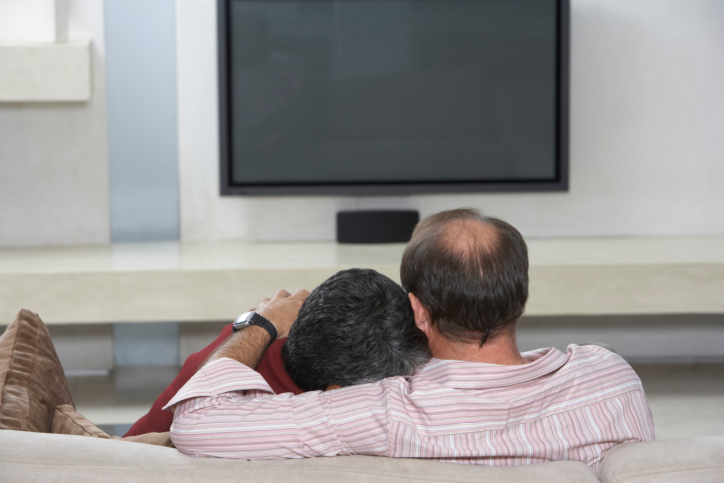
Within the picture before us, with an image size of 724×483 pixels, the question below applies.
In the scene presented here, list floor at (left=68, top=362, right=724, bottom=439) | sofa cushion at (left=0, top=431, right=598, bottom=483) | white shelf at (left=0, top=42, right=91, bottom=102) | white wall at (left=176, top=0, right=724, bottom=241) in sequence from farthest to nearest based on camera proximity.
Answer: white wall at (left=176, top=0, right=724, bottom=241) < white shelf at (left=0, top=42, right=91, bottom=102) < floor at (left=68, top=362, right=724, bottom=439) < sofa cushion at (left=0, top=431, right=598, bottom=483)

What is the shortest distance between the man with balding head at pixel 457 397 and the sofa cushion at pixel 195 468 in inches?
2.0

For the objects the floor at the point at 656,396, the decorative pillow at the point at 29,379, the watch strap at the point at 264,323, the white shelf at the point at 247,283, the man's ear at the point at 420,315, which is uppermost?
the man's ear at the point at 420,315

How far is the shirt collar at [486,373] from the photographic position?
88 centimetres

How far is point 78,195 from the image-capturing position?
122 inches

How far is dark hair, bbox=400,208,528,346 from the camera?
898 millimetres

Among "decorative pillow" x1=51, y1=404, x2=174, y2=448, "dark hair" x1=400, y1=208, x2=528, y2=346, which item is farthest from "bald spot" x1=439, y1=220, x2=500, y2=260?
"decorative pillow" x1=51, y1=404, x2=174, y2=448

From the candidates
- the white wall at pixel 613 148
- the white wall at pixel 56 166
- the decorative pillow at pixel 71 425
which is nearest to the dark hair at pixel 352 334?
the decorative pillow at pixel 71 425

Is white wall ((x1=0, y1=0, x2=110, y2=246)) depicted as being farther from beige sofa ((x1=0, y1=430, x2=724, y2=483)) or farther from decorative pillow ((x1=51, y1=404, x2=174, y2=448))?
beige sofa ((x1=0, y1=430, x2=724, y2=483))

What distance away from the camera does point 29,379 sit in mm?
927

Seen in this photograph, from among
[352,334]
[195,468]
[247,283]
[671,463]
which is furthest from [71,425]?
[247,283]

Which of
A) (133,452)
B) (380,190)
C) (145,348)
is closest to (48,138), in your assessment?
(145,348)

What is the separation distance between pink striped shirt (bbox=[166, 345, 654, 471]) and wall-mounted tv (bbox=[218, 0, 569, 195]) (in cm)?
217

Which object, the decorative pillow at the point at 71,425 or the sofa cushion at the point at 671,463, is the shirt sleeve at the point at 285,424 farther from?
the sofa cushion at the point at 671,463

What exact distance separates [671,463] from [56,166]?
2.95 m
